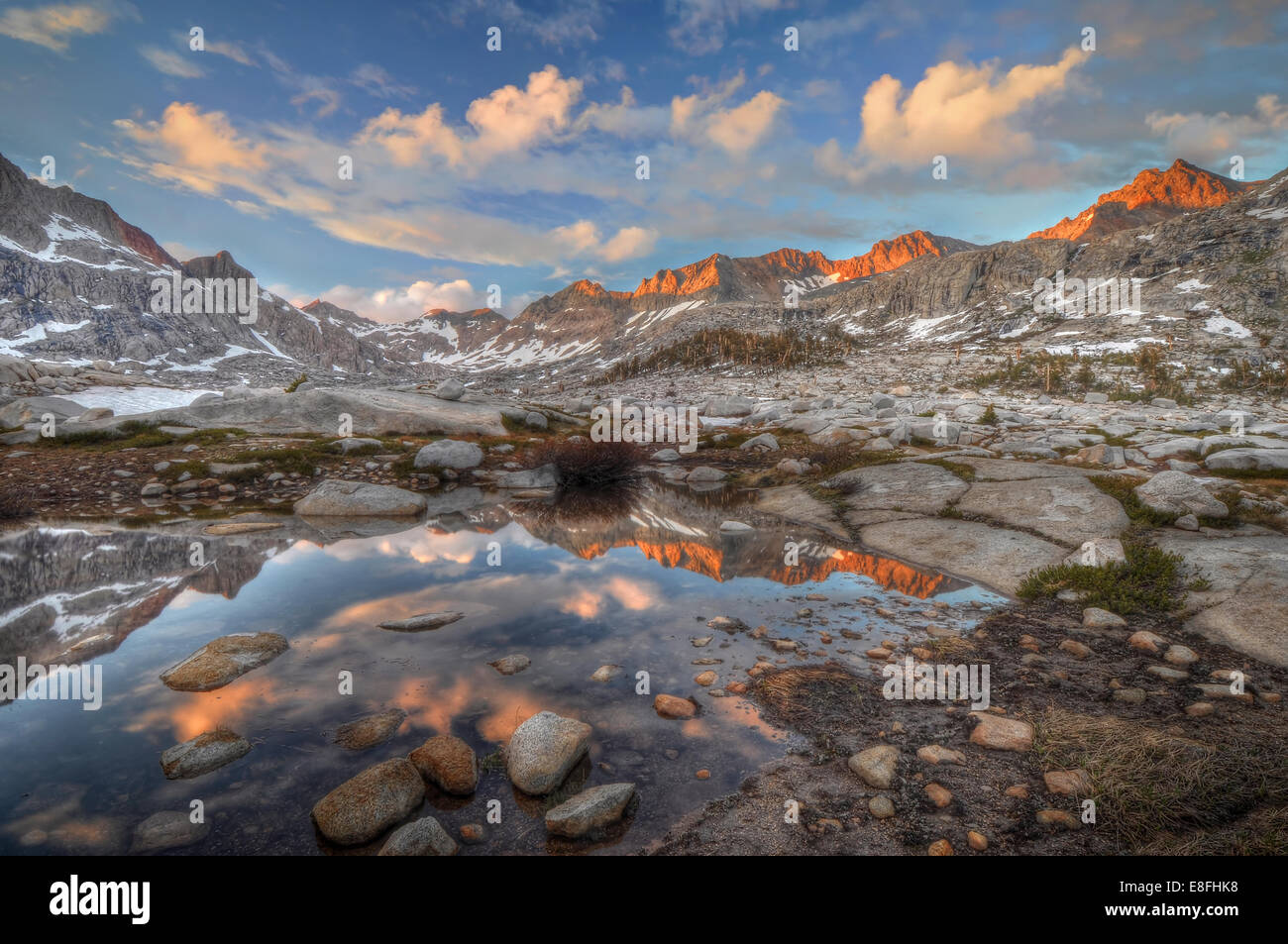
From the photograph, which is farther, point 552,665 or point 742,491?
point 742,491

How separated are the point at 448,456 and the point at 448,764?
16.3 metres

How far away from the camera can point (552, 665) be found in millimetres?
6102

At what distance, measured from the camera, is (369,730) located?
4.73 m

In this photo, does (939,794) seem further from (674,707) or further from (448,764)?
(448,764)

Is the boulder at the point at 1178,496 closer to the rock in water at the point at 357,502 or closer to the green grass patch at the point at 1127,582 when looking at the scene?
the green grass patch at the point at 1127,582

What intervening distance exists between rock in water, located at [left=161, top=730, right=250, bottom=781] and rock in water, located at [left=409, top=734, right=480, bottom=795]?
1530mm

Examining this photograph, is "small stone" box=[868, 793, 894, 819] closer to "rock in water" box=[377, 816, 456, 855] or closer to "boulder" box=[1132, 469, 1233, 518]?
"rock in water" box=[377, 816, 456, 855]

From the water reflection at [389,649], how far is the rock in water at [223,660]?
0.16m

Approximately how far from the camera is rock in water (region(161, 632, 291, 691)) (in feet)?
18.1

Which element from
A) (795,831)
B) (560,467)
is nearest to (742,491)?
(560,467)

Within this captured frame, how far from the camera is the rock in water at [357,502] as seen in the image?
13609mm

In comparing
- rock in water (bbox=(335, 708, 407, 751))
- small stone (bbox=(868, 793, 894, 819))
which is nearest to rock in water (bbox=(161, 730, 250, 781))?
rock in water (bbox=(335, 708, 407, 751))

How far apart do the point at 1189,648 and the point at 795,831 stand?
571 cm
